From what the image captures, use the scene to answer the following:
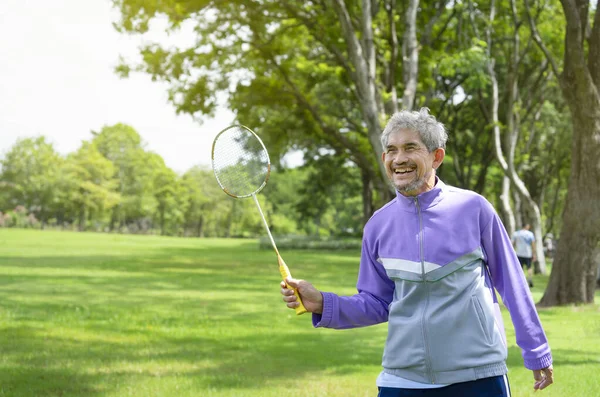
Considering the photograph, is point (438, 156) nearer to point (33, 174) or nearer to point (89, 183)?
point (89, 183)

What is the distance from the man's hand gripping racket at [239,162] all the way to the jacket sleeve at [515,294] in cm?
163

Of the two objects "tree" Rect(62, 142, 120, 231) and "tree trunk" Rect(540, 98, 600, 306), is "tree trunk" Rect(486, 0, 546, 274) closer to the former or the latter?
"tree trunk" Rect(540, 98, 600, 306)

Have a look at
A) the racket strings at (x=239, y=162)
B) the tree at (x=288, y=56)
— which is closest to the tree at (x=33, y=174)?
the tree at (x=288, y=56)

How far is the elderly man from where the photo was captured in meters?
3.79

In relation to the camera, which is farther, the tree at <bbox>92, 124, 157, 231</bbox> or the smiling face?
the tree at <bbox>92, 124, 157, 231</bbox>

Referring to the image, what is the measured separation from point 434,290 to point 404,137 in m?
0.77

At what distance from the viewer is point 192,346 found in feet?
37.1

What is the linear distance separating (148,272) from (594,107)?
14.8 metres

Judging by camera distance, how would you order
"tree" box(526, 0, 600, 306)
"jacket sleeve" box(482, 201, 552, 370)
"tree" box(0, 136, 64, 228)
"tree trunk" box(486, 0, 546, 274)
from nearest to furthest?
"jacket sleeve" box(482, 201, 552, 370) < "tree" box(526, 0, 600, 306) < "tree trunk" box(486, 0, 546, 274) < "tree" box(0, 136, 64, 228)

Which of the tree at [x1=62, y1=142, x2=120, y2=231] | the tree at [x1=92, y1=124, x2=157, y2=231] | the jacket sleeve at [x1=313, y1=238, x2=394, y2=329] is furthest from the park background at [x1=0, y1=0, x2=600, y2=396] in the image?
the tree at [x1=92, y1=124, x2=157, y2=231]

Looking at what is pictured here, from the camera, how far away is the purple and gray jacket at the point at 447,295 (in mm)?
3787

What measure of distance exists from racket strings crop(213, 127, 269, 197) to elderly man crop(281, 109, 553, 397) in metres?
1.28

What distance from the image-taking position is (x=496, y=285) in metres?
4.04

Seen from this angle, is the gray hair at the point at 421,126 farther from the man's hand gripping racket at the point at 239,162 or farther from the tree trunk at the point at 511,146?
the tree trunk at the point at 511,146
